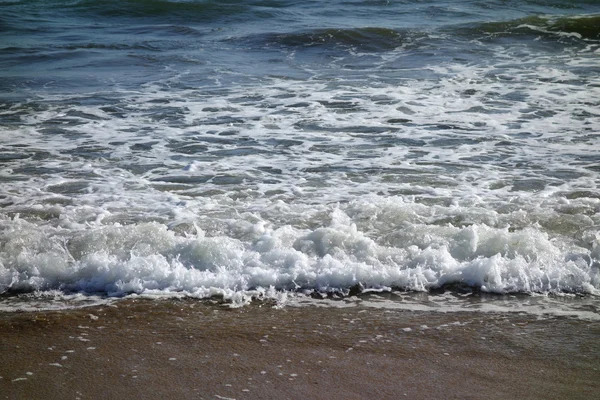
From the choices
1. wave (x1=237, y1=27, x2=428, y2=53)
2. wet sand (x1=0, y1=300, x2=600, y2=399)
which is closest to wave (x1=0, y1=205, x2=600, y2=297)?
wet sand (x1=0, y1=300, x2=600, y2=399)

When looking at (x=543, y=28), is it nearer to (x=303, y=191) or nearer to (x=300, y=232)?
(x=303, y=191)

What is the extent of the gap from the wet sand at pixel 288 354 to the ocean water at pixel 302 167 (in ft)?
0.94

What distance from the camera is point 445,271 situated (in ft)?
15.0

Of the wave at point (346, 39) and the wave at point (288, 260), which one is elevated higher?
the wave at point (346, 39)

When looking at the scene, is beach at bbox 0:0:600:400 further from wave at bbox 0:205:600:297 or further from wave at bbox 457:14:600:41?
wave at bbox 457:14:600:41

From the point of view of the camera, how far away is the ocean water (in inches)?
179

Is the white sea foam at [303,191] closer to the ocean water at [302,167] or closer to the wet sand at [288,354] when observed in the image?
the ocean water at [302,167]

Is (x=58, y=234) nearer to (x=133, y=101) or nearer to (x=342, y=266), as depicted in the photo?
(x=342, y=266)

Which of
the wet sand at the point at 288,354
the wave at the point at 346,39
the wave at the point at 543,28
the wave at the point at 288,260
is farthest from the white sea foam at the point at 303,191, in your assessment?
the wave at the point at 543,28

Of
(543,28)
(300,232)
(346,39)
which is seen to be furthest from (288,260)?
(543,28)

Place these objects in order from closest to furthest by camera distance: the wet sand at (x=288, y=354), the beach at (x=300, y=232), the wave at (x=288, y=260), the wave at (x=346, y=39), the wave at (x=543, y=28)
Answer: the wet sand at (x=288, y=354), the beach at (x=300, y=232), the wave at (x=288, y=260), the wave at (x=346, y=39), the wave at (x=543, y=28)

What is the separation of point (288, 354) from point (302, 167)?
3366mm

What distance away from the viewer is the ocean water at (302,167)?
4.54 metres

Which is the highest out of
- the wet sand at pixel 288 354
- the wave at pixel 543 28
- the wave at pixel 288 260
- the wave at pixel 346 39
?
the wave at pixel 543 28
